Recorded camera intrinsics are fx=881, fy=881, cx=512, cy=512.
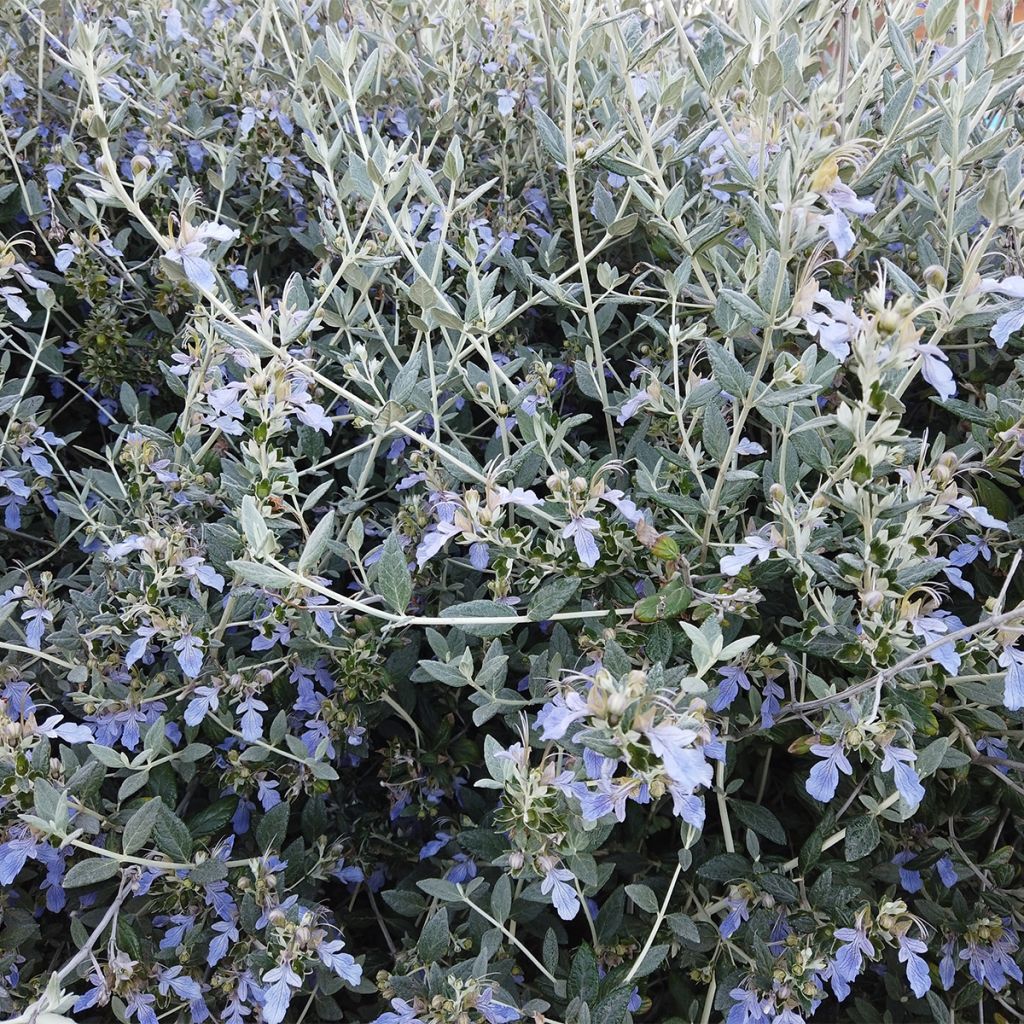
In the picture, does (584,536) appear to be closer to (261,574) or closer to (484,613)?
(484,613)

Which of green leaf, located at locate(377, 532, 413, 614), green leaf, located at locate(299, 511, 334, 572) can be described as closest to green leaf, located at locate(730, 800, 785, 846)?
green leaf, located at locate(377, 532, 413, 614)

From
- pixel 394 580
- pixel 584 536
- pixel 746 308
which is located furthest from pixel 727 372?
pixel 394 580

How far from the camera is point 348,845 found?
1.43 meters

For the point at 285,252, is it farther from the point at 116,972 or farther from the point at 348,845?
the point at 116,972

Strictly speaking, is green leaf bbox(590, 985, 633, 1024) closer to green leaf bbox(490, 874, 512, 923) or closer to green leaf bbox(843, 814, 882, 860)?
green leaf bbox(490, 874, 512, 923)

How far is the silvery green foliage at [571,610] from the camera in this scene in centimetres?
105

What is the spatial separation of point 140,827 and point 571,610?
2.11 ft

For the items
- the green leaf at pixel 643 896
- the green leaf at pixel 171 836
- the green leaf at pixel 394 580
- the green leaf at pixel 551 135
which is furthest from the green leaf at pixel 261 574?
the green leaf at pixel 551 135

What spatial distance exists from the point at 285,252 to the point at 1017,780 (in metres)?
1.80

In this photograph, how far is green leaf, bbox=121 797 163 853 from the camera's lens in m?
1.14

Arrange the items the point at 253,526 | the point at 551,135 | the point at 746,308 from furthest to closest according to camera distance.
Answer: the point at 551,135
the point at 746,308
the point at 253,526

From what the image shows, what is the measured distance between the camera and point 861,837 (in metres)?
1.11

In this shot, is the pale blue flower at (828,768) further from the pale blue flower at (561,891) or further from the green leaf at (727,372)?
the green leaf at (727,372)

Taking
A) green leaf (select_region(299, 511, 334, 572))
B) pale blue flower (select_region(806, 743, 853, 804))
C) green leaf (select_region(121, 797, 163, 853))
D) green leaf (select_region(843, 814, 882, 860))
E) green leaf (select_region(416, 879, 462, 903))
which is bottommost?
green leaf (select_region(416, 879, 462, 903))
